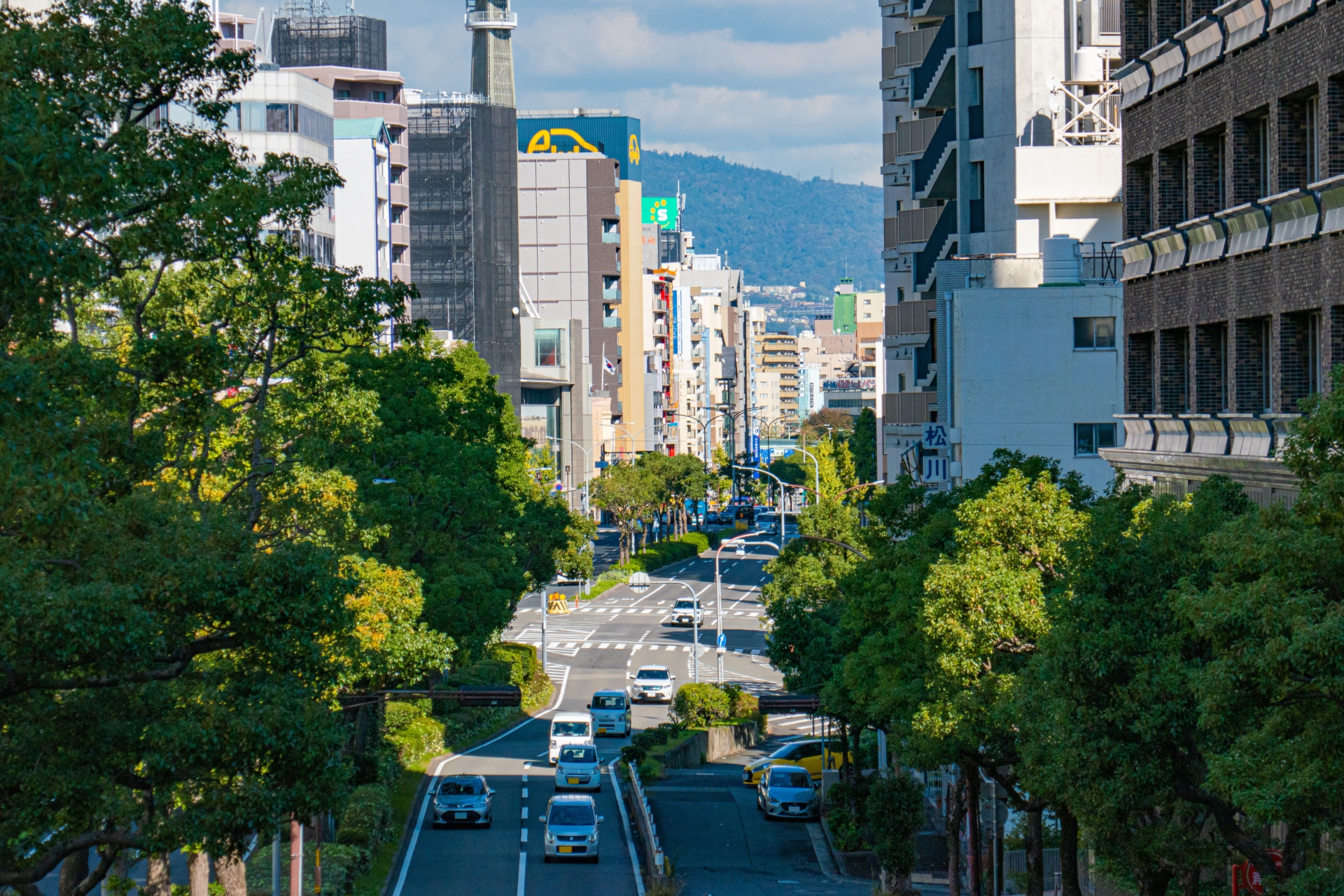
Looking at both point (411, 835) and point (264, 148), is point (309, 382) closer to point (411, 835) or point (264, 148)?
point (411, 835)

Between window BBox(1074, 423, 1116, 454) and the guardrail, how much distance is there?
15.9 m

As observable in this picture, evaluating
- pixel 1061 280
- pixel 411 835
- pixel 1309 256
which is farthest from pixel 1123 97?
pixel 411 835

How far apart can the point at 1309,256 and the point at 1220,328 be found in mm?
4769

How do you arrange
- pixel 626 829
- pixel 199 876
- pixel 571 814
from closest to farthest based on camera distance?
pixel 199 876 → pixel 571 814 → pixel 626 829

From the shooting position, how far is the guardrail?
34.8 metres

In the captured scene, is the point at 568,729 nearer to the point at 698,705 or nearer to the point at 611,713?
the point at 611,713

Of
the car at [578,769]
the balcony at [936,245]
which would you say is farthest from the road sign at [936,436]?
the car at [578,769]

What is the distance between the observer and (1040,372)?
141ft

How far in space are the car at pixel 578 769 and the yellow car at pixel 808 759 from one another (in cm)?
540

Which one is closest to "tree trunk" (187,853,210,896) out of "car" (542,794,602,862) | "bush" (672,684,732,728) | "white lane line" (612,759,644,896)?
"white lane line" (612,759,644,896)

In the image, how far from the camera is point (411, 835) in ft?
135

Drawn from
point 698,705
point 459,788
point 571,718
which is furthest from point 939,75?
point 459,788

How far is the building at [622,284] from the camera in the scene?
6132 inches

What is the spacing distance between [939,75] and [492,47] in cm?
9763
